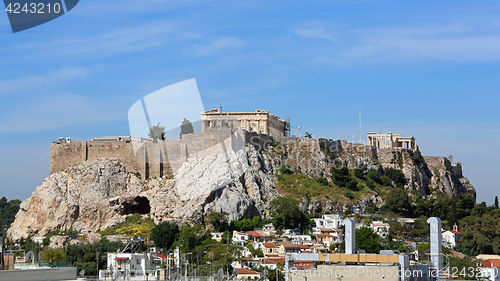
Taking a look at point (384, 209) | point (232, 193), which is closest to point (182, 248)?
point (232, 193)

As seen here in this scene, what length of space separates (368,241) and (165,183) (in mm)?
19734

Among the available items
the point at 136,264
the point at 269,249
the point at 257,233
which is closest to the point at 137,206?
the point at 257,233

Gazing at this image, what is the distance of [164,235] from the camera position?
5584cm

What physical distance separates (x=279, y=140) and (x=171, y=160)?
1356 centimetres

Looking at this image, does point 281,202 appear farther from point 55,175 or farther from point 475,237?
point 55,175

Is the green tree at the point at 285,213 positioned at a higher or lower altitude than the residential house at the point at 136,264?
higher

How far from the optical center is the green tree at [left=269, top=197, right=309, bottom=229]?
6000cm

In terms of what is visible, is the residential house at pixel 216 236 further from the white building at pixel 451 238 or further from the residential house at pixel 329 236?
the white building at pixel 451 238

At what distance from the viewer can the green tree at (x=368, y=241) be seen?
51.7 metres

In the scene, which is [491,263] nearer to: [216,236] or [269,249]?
[269,249]

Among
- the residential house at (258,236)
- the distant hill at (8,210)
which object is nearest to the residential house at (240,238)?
the residential house at (258,236)

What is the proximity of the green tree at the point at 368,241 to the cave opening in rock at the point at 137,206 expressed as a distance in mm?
20146

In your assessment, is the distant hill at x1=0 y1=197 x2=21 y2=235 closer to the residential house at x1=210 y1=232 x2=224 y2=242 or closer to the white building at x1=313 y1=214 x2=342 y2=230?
the residential house at x1=210 y1=232 x2=224 y2=242

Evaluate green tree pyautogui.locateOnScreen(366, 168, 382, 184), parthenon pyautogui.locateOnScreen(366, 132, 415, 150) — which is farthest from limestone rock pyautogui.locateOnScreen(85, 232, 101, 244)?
parthenon pyautogui.locateOnScreen(366, 132, 415, 150)
